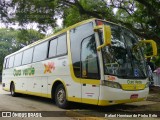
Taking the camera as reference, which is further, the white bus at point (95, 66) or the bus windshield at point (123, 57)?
the bus windshield at point (123, 57)

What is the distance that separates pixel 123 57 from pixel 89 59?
3.78 feet

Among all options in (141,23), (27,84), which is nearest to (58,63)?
(27,84)

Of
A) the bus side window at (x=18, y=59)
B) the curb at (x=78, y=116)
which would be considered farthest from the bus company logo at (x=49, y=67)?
the bus side window at (x=18, y=59)

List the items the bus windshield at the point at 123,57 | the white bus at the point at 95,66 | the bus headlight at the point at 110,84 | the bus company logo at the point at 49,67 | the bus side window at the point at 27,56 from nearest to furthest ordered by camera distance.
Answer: the bus headlight at the point at 110,84, the white bus at the point at 95,66, the bus windshield at the point at 123,57, the bus company logo at the point at 49,67, the bus side window at the point at 27,56

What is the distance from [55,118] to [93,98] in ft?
4.52

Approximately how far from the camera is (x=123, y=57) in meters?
9.29

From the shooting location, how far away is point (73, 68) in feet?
32.8

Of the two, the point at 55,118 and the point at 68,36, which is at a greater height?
the point at 68,36

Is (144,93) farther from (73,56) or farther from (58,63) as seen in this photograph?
(58,63)

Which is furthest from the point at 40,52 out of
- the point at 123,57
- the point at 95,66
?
the point at 123,57

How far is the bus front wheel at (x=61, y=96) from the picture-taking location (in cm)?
1060

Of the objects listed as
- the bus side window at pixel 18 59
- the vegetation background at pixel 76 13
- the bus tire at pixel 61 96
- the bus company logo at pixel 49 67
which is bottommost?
the bus tire at pixel 61 96

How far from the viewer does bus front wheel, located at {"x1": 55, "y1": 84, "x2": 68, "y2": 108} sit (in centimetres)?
1060

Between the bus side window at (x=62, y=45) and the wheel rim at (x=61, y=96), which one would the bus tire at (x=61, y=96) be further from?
the bus side window at (x=62, y=45)
